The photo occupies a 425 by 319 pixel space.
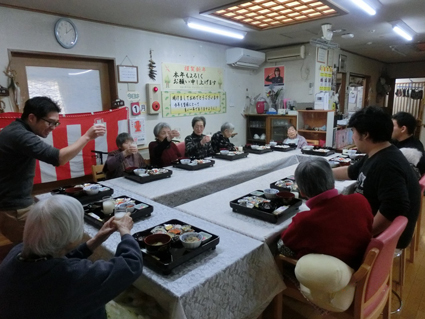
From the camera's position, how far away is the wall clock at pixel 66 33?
319 centimetres

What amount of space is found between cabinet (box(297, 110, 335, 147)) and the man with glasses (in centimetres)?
408

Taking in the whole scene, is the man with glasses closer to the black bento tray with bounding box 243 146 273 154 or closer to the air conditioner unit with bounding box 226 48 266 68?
the black bento tray with bounding box 243 146 273 154

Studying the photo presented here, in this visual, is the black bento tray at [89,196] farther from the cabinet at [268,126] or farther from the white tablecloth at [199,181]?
the cabinet at [268,126]

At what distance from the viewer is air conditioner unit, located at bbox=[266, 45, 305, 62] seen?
5.00 meters

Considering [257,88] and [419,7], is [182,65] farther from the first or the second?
[419,7]

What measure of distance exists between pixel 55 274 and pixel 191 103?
13.5 feet

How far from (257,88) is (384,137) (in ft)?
14.5

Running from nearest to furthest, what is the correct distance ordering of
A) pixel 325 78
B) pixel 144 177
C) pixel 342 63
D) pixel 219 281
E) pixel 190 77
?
pixel 219 281 < pixel 144 177 < pixel 190 77 < pixel 325 78 < pixel 342 63

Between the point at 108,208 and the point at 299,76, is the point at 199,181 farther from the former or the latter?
the point at 299,76

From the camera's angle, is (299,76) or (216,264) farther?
(299,76)

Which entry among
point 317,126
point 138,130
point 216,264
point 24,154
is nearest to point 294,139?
point 317,126

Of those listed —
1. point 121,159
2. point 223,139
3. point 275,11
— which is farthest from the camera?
point 223,139

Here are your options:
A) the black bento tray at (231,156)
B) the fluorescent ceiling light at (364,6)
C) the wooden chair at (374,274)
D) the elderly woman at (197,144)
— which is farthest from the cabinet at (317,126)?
the wooden chair at (374,274)

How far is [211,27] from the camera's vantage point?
3742 mm
